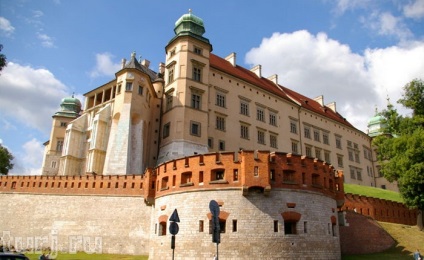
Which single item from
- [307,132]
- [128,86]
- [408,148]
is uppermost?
[307,132]

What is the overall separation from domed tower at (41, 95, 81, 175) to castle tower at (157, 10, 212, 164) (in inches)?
806

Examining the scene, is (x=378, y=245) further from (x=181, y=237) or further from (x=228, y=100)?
(x=228, y=100)

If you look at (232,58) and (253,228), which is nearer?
(253,228)

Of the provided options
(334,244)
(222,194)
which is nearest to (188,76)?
(222,194)

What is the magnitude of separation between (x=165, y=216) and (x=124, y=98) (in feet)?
66.8

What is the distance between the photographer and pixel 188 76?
45.3 metres

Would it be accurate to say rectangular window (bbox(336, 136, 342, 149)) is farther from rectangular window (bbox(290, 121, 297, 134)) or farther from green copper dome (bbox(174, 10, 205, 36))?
green copper dome (bbox(174, 10, 205, 36))

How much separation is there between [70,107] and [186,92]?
2788 cm

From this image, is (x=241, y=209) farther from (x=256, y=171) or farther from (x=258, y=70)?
(x=258, y=70)

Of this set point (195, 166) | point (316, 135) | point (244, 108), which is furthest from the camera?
point (316, 135)

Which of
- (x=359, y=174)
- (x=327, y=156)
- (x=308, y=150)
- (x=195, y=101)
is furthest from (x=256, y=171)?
(x=359, y=174)

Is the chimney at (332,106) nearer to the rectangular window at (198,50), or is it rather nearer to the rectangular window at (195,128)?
the rectangular window at (198,50)

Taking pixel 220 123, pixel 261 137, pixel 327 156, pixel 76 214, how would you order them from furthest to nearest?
1. pixel 327 156
2. pixel 261 137
3. pixel 220 123
4. pixel 76 214

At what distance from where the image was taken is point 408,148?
3578 centimetres
